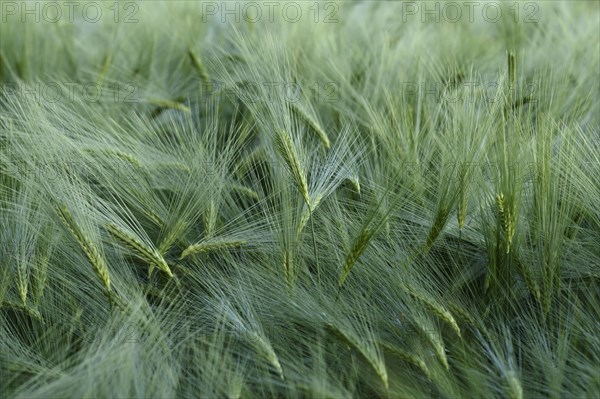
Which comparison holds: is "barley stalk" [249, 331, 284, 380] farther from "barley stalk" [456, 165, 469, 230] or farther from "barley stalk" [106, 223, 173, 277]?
"barley stalk" [456, 165, 469, 230]

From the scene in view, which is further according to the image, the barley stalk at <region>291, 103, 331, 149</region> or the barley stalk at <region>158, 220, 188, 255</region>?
the barley stalk at <region>291, 103, 331, 149</region>

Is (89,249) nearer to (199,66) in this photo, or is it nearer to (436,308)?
(436,308)

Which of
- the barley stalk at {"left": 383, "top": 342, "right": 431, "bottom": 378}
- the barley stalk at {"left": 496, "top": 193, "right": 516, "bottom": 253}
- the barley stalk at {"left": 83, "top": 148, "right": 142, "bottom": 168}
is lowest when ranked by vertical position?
the barley stalk at {"left": 383, "top": 342, "right": 431, "bottom": 378}

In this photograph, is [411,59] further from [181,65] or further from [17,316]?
[17,316]

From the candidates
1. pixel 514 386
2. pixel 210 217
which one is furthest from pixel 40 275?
pixel 514 386

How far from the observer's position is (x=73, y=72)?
70.6 inches

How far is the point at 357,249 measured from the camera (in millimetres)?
990

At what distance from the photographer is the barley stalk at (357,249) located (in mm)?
987

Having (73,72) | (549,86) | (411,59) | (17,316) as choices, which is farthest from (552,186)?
(73,72)

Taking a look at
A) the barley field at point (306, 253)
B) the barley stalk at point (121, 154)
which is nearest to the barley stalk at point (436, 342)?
the barley field at point (306, 253)

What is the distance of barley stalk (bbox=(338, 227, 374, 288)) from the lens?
38.9 inches

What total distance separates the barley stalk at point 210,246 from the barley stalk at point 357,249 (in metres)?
0.17

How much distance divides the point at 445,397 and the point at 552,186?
0.35 m

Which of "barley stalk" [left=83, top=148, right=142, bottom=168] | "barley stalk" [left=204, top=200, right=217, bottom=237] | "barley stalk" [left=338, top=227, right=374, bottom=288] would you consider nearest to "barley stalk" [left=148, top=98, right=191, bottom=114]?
"barley stalk" [left=83, top=148, right=142, bottom=168]
